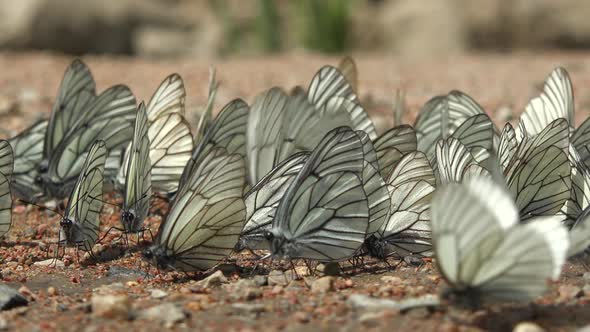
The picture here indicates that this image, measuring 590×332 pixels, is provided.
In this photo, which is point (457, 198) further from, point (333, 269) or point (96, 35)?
point (96, 35)

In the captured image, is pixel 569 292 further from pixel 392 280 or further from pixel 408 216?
pixel 408 216

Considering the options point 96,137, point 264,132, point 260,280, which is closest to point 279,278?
point 260,280

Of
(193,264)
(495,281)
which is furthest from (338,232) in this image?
(495,281)

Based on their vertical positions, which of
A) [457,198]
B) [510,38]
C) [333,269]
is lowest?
[333,269]

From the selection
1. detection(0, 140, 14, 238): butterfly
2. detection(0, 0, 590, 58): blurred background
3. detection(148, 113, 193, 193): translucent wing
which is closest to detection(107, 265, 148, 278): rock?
detection(0, 140, 14, 238): butterfly

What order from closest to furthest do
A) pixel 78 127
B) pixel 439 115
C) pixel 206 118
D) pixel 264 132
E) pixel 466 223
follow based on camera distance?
pixel 466 223
pixel 264 132
pixel 439 115
pixel 206 118
pixel 78 127

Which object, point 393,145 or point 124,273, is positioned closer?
point 124,273
